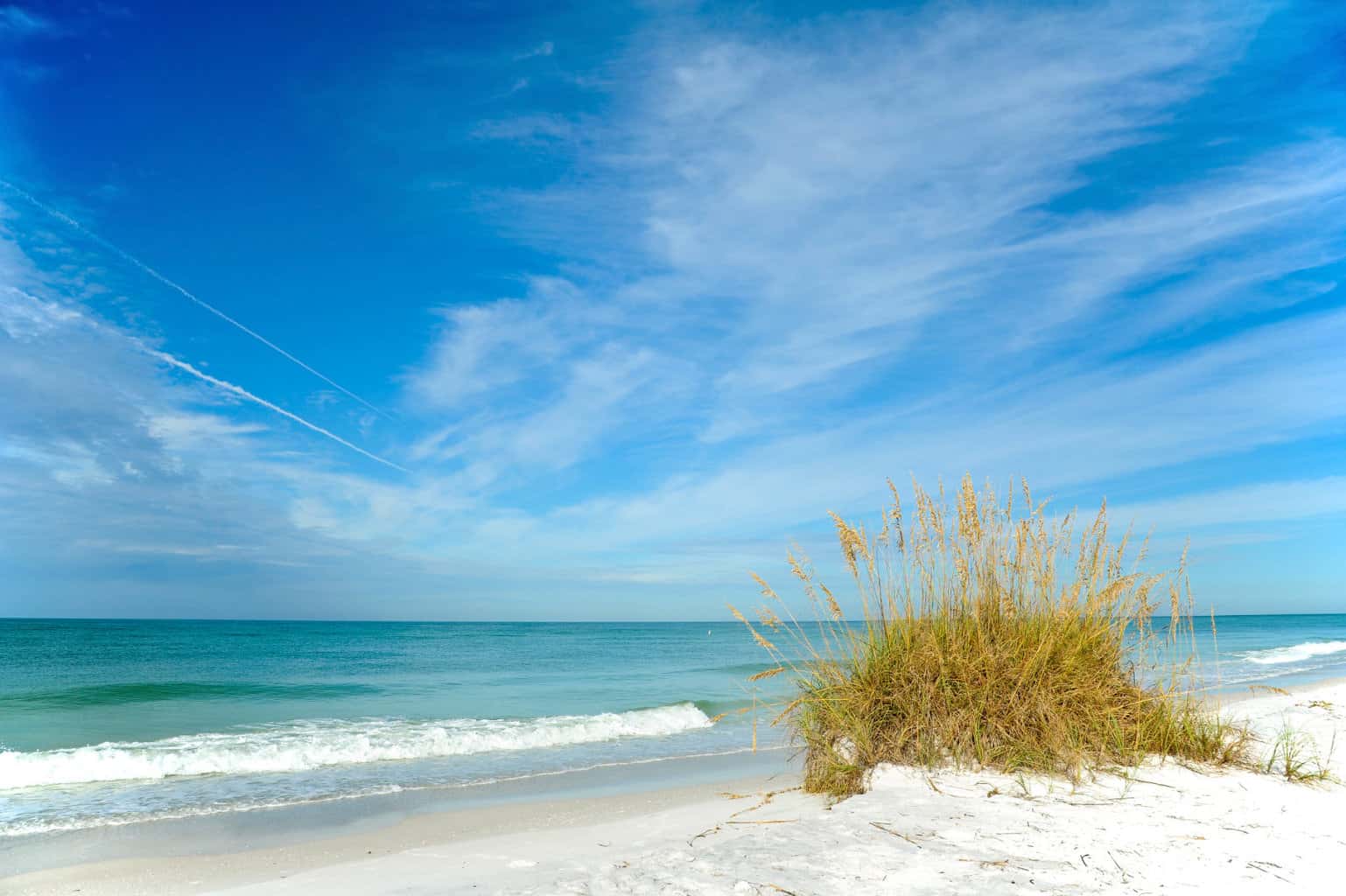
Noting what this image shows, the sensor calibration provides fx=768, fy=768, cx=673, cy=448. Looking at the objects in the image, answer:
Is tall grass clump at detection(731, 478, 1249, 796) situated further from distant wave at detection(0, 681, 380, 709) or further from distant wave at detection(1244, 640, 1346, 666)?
distant wave at detection(1244, 640, 1346, 666)

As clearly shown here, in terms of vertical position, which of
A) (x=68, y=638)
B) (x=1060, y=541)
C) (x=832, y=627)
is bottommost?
(x=68, y=638)

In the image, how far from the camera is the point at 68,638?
4375 centimetres

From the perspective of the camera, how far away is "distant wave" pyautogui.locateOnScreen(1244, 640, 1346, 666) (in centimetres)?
2334

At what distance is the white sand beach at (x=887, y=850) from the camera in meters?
→ 3.25

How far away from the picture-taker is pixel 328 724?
1264 centimetres

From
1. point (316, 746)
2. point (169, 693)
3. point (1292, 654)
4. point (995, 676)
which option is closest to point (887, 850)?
point (995, 676)

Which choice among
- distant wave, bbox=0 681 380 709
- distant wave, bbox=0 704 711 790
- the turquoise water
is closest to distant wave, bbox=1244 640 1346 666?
the turquoise water

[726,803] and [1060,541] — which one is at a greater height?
[1060,541]

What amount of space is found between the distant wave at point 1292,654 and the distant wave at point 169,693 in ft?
84.3

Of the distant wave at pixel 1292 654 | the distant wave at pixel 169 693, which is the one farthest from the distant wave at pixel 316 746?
the distant wave at pixel 1292 654

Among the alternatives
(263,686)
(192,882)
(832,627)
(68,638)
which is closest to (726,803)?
(832,627)

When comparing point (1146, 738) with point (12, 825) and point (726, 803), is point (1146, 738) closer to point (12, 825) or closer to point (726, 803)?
point (726, 803)

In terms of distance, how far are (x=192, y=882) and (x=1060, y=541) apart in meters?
6.18

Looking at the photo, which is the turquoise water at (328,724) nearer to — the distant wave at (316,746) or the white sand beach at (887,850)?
the distant wave at (316,746)
